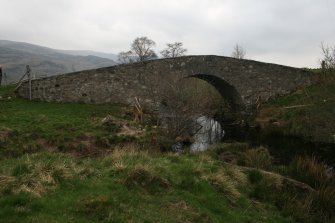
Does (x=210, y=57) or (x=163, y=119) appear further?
(x=210, y=57)

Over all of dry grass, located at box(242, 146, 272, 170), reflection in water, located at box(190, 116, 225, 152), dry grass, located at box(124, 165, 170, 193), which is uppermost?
dry grass, located at box(124, 165, 170, 193)

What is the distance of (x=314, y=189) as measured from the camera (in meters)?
10.2

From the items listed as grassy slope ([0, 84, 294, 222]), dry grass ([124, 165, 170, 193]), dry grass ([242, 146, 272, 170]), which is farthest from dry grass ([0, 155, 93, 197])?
dry grass ([242, 146, 272, 170])

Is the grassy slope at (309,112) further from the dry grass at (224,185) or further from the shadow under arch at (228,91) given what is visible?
the dry grass at (224,185)

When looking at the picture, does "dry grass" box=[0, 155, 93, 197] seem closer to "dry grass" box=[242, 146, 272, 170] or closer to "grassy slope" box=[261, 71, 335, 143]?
"dry grass" box=[242, 146, 272, 170]

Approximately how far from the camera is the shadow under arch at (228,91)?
28.0 meters

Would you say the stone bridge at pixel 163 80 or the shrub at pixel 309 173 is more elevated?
the stone bridge at pixel 163 80

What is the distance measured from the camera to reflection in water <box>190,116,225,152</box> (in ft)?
63.7

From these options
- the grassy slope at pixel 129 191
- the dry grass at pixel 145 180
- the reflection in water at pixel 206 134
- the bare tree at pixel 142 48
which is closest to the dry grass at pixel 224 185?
the grassy slope at pixel 129 191

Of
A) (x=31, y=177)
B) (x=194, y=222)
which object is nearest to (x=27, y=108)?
(x=31, y=177)

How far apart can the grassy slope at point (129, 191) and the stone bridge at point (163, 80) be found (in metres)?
10.7

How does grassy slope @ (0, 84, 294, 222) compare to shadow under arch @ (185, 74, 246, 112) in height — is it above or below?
below

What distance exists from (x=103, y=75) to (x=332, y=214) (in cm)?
1734

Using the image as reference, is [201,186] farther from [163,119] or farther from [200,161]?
→ [163,119]
